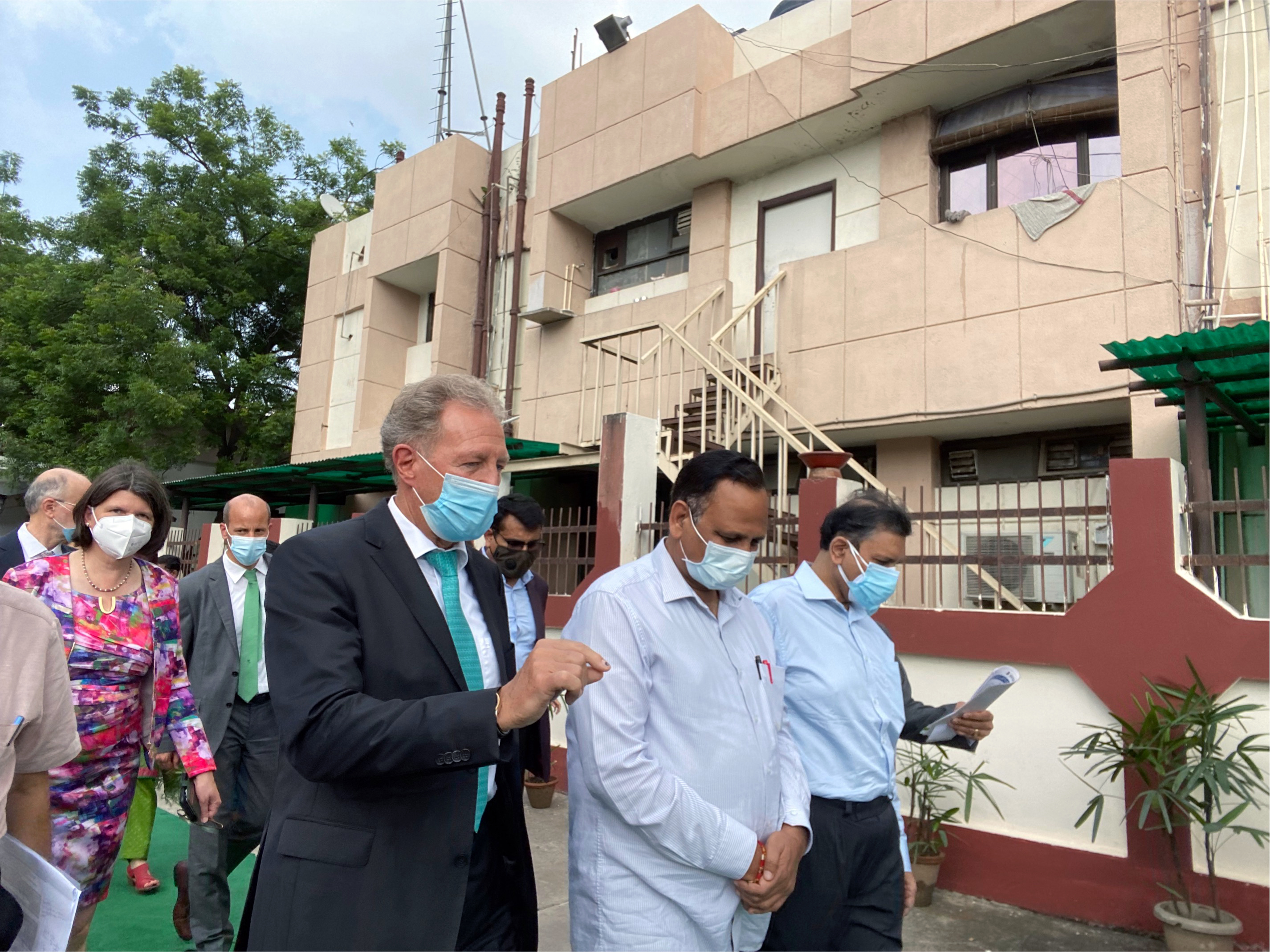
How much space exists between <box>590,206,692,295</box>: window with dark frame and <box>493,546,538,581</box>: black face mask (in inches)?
280

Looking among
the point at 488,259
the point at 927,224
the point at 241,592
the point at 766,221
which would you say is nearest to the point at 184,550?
the point at 488,259

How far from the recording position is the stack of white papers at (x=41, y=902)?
1.66 m

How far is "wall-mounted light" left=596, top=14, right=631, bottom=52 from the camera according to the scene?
10.8m

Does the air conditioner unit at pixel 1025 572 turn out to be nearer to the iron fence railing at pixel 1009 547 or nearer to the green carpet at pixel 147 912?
the iron fence railing at pixel 1009 547

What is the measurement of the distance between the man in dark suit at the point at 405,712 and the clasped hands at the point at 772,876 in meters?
0.53

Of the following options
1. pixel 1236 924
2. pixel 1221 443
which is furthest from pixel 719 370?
pixel 1236 924

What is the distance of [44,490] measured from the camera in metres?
4.00

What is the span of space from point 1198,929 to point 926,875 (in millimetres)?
1287

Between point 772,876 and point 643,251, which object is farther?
point 643,251

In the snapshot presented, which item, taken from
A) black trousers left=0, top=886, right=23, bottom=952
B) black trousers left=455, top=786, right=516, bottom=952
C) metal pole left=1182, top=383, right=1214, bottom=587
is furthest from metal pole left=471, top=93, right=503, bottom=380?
black trousers left=0, top=886, right=23, bottom=952

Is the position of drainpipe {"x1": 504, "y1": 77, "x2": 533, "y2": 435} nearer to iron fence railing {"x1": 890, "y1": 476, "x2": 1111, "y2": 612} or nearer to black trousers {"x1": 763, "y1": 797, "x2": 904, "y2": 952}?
iron fence railing {"x1": 890, "y1": 476, "x2": 1111, "y2": 612}

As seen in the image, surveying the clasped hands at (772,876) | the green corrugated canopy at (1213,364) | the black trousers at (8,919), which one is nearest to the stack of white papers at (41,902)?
the black trousers at (8,919)

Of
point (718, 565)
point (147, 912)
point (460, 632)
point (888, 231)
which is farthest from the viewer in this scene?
point (888, 231)

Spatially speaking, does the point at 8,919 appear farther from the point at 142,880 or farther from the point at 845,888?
the point at 142,880
